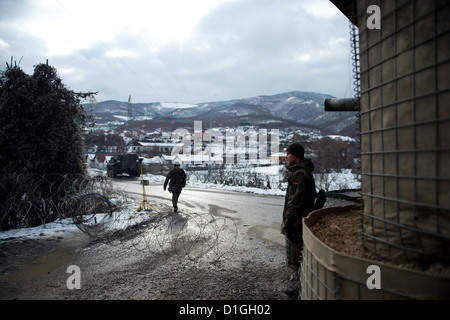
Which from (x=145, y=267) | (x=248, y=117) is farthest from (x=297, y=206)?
(x=248, y=117)

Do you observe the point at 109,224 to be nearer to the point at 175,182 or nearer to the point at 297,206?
the point at 175,182

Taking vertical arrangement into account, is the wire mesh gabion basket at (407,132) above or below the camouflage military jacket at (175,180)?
above

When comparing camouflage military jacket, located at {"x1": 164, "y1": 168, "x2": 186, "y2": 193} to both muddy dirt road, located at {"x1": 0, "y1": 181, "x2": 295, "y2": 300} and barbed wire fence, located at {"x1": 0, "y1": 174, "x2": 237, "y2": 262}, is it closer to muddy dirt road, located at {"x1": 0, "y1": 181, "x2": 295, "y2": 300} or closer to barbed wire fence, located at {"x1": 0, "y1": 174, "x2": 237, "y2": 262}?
barbed wire fence, located at {"x1": 0, "y1": 174, "x2": 237, "y2": 262}

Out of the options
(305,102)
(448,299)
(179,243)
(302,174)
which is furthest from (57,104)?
(305,102)

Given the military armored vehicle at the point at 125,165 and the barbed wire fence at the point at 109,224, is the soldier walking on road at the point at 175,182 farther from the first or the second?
the military armored vehicle at the point at 125,165

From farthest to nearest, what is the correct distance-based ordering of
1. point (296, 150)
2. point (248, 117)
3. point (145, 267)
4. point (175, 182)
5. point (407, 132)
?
point (248, 117) → point (175, 182) → point (145, 267) → point (296, 150) → point (407, 132)

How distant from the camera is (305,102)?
187 meters

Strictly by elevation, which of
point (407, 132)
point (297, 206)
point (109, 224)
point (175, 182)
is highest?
point (407, 132)

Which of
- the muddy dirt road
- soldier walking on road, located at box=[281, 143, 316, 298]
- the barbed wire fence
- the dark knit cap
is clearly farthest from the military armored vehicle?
soldier walking on road, located at box=[281, 143, 316, 298]

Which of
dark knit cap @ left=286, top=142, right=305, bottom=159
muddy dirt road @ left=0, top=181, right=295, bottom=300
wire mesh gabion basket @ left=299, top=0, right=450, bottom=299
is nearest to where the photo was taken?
wire mesh gabion basket @ left=299, top=0, right=450, bottom=299

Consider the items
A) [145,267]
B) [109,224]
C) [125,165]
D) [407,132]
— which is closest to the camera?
[407,132]

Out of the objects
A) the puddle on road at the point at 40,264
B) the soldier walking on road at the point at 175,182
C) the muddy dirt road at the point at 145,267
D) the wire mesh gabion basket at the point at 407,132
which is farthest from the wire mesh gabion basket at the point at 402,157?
the soldier walking on road at the point at 175,182
